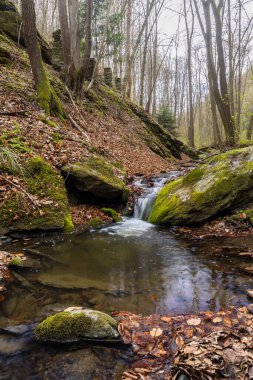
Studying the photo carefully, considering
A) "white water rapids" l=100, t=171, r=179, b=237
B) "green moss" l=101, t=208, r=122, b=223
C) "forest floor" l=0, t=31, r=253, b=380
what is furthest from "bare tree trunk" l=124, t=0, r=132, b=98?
"green moss" l=101, t=208, r=122, b=223

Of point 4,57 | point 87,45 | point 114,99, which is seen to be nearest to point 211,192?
point 87,45

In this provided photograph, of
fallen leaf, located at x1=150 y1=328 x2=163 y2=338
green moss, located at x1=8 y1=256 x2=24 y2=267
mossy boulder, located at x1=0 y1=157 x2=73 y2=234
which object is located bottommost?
fallen leaf, located at x1=150 y1=328 x2=163 y2=338

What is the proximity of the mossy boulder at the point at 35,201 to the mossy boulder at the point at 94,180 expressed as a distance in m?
0.45

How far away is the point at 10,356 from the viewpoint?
2748 millimetres

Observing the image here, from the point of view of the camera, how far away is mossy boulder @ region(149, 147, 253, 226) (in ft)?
23.7

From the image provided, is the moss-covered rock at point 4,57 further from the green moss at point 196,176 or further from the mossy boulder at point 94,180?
the green moss at point 196,176

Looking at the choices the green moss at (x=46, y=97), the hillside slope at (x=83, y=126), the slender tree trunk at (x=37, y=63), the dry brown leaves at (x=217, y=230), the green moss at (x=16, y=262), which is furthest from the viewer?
the green moss at (x=46, y=97)

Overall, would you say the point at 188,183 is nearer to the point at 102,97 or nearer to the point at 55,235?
the point at 55,235

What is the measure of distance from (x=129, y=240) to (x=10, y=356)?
4047 mm

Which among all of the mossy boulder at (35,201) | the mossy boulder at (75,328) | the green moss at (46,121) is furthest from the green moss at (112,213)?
the mossy boulder at (75,328)

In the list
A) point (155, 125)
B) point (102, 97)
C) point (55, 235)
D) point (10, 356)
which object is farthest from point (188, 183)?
point (155, 125)

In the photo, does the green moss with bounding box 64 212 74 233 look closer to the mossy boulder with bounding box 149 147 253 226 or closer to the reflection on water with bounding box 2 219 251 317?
the reflection on water with bounding box 2 219 251 317

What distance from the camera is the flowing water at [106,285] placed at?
2702mm

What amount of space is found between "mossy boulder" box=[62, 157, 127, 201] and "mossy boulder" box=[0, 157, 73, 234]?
1.48ft
